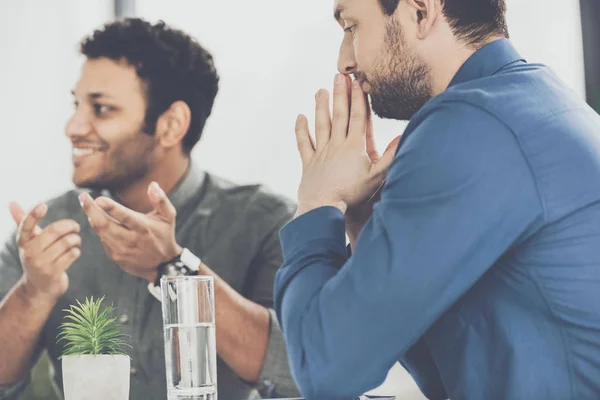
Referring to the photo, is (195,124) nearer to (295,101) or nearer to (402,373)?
(295,101)

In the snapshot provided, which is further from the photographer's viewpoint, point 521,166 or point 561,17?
point 561,17

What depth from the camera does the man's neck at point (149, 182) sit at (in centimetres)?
205

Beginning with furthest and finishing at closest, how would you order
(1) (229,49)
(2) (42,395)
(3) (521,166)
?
(1) (229,49), (2) (42,395), (3) (521,166)

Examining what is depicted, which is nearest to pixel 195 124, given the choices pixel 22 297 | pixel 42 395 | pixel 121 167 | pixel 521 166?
pixel 121 167

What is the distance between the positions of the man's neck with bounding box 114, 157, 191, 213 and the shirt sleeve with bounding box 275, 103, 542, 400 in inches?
46.1

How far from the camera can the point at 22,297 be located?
2000mm

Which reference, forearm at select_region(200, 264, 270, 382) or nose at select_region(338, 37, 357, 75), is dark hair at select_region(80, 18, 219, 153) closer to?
forearm at select_region(200, 264, 270, 382)

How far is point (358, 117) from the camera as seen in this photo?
1274 millimetres

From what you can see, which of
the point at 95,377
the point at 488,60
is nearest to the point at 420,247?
the point at 488,60

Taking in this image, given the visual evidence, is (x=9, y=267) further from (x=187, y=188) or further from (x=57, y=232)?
(x=187, y=188)

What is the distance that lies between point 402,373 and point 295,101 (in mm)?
773

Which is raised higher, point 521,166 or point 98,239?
point 521,166

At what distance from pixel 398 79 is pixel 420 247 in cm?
42

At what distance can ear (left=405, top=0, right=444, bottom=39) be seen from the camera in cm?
118
